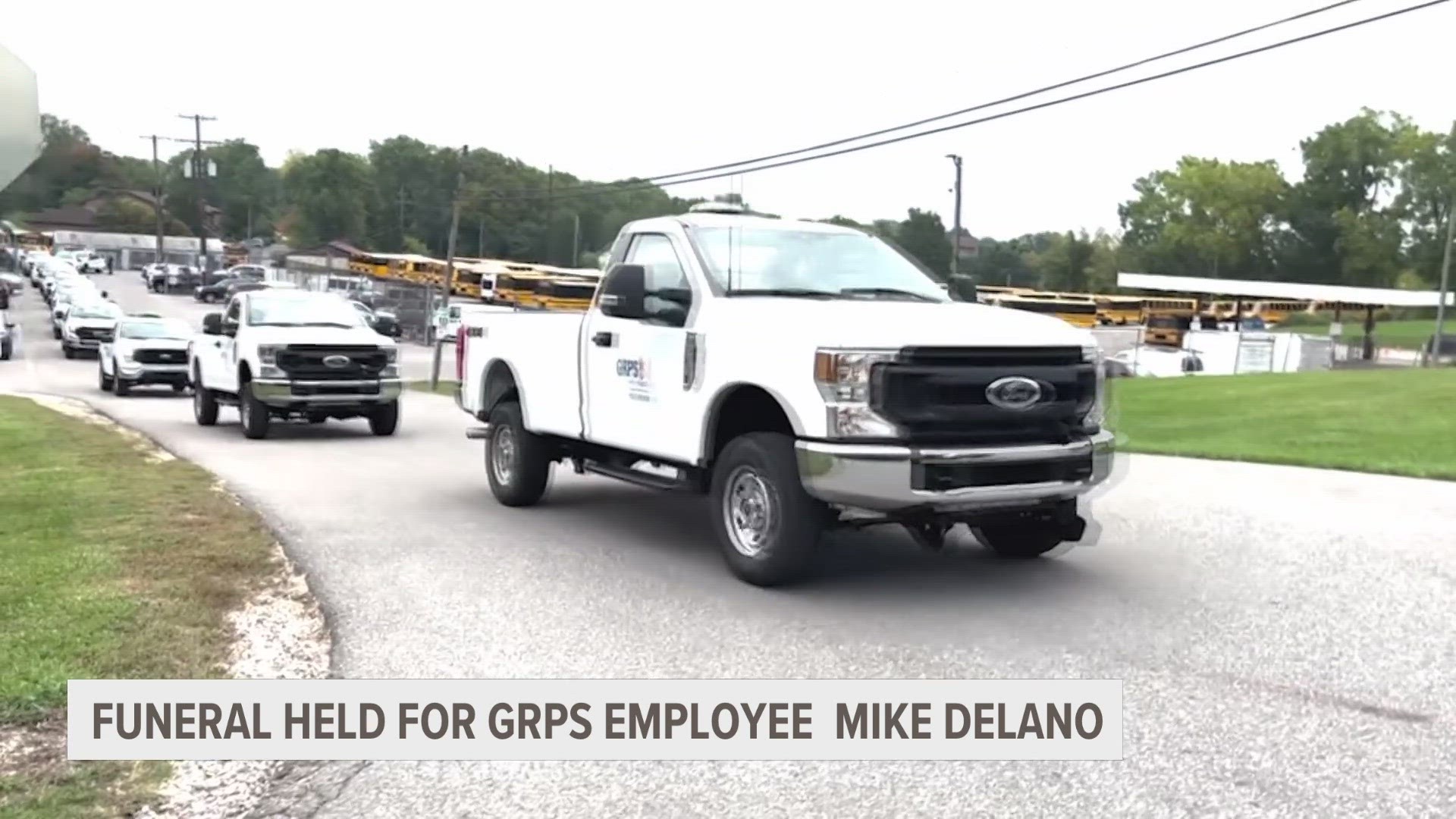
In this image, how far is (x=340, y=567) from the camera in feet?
26.8

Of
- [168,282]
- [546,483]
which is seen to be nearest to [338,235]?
[168,282]

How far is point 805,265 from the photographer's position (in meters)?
8.59

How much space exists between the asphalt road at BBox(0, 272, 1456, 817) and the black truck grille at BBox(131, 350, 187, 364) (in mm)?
15700

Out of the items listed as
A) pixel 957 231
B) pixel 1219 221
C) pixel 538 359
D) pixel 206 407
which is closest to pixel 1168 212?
pixel 1219 221

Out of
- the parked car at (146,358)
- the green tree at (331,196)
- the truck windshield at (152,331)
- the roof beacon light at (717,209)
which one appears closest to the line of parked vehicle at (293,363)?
the parked car at (146,358)

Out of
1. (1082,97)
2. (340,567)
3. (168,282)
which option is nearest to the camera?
(340,567)

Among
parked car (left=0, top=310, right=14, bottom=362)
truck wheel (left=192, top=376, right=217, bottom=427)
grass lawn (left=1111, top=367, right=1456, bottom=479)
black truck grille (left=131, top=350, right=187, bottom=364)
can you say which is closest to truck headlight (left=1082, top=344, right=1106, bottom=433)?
grass lawn (left=1111, top=367, right=1456, bottom=479)

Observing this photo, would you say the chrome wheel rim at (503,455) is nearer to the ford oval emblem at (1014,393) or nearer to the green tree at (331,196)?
the ford oval emblem at (1014,393)

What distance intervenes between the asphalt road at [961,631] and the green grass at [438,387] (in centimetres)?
1842

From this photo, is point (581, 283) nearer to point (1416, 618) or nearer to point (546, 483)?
point (546, 483)

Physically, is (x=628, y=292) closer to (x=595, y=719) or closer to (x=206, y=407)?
(x=595, y=719)

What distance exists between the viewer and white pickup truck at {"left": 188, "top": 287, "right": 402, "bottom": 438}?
16.6m

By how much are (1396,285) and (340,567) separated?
114 meters

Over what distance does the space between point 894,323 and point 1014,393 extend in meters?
0.74
